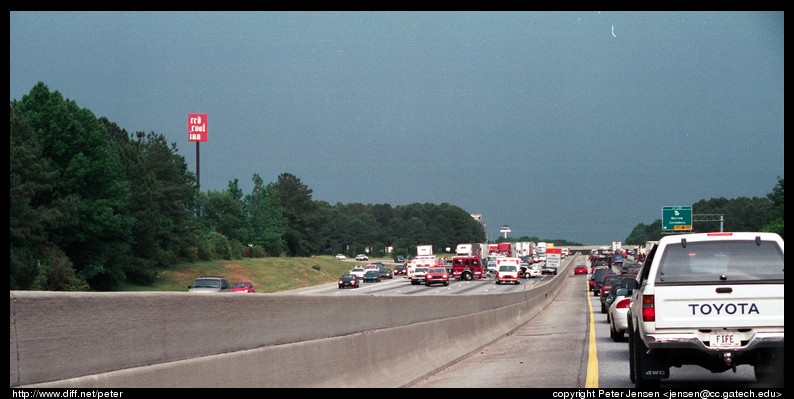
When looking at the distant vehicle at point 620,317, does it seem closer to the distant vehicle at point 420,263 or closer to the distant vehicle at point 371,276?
the distant vehicle at point 420,263

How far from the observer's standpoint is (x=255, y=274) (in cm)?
9338

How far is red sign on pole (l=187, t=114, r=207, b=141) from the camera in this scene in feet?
457

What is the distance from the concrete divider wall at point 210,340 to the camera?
18.3 ft

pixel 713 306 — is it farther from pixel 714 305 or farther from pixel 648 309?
pixel 648 309

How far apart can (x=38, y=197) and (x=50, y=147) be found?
486 cm

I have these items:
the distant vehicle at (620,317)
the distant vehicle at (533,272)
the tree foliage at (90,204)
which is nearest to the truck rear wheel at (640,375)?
the distant vehicle at (620,317)

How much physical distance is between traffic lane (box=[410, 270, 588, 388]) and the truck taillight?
6.20 ft

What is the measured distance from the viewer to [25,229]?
58.7m

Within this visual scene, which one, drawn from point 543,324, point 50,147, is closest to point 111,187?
point 50,147

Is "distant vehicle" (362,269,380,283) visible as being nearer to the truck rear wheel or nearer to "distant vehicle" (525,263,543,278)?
"distant vehicle" (525,263,543,278)

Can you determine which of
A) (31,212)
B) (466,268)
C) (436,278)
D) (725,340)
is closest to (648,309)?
(725,340)

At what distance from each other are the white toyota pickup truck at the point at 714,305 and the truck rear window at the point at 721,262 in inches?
0.4

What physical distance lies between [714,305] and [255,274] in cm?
8561
